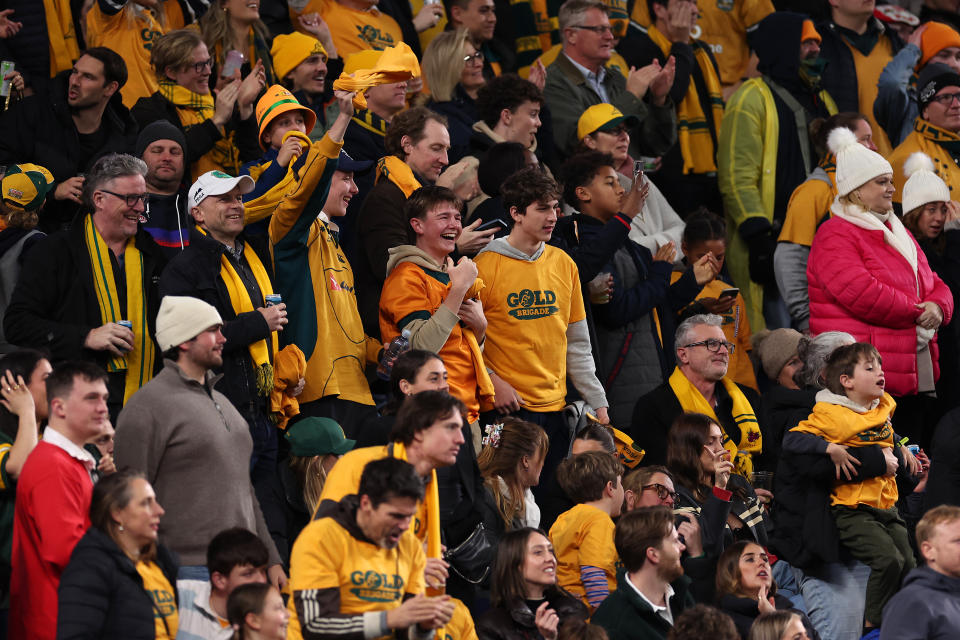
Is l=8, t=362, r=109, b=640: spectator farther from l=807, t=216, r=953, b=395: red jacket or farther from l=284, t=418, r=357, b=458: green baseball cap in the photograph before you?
l=807, t=216, r=953, b=395: red jacket

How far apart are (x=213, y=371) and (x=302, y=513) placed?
746 mm

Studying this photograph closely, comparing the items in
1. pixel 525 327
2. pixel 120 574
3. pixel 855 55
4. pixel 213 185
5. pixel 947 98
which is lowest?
pixel 855 55

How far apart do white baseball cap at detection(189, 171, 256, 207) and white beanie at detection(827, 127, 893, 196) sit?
3968mm

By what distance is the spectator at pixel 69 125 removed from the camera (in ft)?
27.3

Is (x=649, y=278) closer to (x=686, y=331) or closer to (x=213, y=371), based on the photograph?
(x=686, y=331)

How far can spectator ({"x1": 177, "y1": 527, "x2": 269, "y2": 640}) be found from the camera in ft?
18.5

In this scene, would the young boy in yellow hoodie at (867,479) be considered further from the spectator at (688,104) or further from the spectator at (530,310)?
the spectator at (688,104)

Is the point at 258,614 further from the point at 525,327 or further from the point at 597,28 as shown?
the point at 597,28

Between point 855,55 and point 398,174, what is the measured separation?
5.31m

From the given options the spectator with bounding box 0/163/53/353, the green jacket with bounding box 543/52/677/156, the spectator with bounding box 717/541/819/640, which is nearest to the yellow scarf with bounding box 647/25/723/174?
the green jacket with bounding box 543/52/677/156

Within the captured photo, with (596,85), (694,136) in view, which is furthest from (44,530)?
(694,136)

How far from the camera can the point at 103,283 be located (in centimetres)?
712

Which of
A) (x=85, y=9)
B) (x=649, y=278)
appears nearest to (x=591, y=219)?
(x=649, y=278)

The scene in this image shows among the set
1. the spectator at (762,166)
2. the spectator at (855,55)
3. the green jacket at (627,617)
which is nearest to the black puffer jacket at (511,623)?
the green jacket at (627,617)
